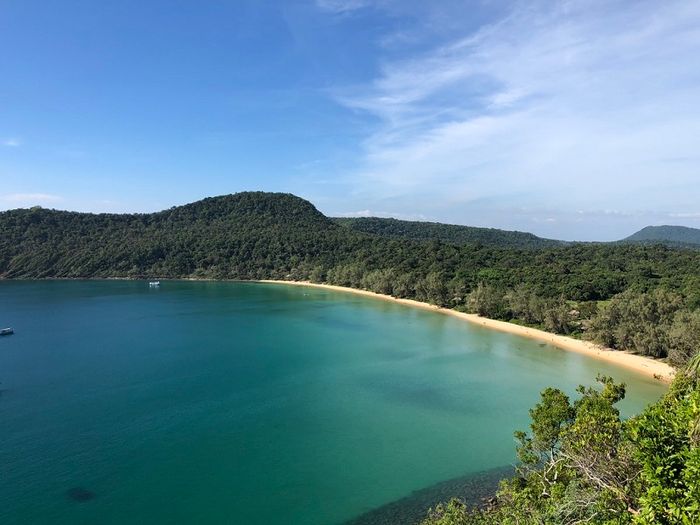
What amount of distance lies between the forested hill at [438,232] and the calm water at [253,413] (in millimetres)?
106253

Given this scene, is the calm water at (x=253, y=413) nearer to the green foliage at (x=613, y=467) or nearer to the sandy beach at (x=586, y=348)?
the sandy beach at (x=586, y=348)

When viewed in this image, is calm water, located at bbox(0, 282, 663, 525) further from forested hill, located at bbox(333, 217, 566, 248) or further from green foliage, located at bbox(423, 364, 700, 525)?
forested hill, located at bbox(333, 217, 566, 248)

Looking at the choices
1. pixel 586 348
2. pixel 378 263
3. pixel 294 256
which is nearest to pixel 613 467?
pixel 586 348

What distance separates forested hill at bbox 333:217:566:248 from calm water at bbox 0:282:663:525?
106253mm

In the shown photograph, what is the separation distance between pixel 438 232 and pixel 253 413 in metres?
143

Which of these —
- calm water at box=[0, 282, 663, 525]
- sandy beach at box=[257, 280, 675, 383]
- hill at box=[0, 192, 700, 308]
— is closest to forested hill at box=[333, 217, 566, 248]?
hill at box=[0, 192, 700, 308]

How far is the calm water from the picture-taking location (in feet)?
59.7

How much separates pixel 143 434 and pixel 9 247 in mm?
112880

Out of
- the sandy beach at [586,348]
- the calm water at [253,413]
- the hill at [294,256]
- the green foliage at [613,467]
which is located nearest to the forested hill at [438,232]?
the hill at [294,256]

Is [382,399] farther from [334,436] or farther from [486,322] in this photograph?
[486,322]

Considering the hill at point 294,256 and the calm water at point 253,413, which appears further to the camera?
the hill at point 294,256

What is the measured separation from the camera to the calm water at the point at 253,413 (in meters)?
18.2

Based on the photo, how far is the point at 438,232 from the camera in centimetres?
16312

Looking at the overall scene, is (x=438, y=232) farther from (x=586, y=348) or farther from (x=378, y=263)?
(x=586, y=348)
